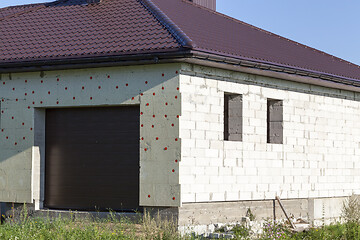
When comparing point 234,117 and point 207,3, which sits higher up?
point 207,3

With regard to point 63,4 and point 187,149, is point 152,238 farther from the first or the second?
point 63,4

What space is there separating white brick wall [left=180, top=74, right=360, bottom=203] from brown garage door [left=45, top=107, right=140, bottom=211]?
4.22 feet

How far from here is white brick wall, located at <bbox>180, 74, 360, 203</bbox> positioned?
45.9 feet

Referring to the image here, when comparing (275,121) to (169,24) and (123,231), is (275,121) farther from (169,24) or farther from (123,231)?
(123,231)

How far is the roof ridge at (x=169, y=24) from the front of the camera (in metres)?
13.5

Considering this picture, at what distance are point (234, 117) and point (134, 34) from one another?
2.92 meters

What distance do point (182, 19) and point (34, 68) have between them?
3.64 m

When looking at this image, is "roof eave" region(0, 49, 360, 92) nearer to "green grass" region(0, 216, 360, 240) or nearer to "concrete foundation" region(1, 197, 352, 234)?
"concrete foundation" region(1, 197, 352, 234)

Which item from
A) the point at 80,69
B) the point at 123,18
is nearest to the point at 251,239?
the point at 80,69

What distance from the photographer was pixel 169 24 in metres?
14.8

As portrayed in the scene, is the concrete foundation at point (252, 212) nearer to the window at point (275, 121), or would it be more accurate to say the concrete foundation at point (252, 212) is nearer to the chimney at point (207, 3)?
the window at point (275, 121)

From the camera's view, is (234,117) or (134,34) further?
(234,117)

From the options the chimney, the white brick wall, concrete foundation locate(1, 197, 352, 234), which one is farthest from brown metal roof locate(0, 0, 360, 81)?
concrete foundation locate(1, 197, 352, 234)

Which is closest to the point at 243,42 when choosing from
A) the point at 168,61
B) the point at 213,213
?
the point at 168,61
